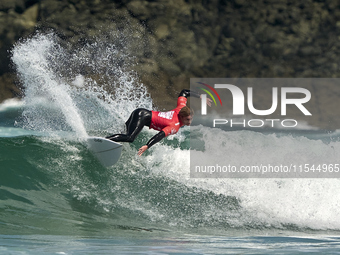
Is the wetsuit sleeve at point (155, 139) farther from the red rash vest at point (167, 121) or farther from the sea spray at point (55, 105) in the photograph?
the sea spray at point (55, 105)

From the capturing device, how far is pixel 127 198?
16.4 ft

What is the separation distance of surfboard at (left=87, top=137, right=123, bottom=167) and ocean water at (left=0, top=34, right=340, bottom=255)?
0.40 ft

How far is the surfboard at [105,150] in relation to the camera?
5.22 m

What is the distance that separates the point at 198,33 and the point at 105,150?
714 centimetres

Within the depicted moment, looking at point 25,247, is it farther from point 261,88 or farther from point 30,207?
point 261,88

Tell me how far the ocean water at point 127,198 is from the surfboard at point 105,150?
122mm

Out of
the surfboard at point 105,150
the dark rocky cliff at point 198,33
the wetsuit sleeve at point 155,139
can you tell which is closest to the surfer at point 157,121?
the surfboard at point 105,150

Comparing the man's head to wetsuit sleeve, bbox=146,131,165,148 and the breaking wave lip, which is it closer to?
wetsuit sleeve, bbox=146,131,165,148

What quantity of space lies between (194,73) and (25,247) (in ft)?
29.5

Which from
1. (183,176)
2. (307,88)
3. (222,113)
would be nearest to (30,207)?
(183,176)

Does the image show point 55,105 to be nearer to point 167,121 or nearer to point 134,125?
point 134,125

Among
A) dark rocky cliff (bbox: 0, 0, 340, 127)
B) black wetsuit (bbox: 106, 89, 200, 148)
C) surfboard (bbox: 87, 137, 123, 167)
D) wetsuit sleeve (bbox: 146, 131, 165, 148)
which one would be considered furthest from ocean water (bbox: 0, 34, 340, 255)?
dark rocky cliff (bbox: 0, 0, 340, 127)

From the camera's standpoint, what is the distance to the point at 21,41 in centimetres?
1102

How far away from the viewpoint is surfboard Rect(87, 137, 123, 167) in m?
5.22
